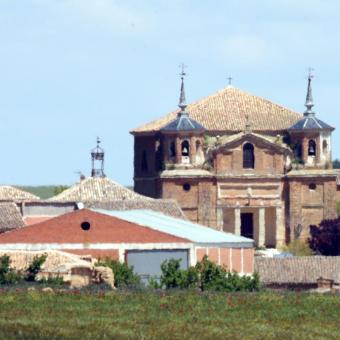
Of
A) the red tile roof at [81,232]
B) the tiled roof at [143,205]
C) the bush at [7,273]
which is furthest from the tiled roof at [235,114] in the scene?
the bush at [7,273]

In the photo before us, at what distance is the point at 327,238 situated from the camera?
109562 millimetres

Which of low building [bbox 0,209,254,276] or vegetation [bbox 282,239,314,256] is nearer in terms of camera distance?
low building [bbox 0,209,254,276]

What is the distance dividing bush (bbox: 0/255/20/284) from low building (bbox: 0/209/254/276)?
977cm

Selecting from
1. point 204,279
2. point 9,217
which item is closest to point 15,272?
point 204,279

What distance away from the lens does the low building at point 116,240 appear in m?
73.9

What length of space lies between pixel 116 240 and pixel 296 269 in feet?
38.7

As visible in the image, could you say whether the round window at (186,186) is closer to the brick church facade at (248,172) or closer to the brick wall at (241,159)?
the brick church facade at (248,172)

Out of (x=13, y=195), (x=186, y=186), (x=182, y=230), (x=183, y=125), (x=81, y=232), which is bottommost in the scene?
(x=81, y=232)

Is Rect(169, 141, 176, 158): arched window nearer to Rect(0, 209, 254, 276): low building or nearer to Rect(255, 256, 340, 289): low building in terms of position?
Rect(255, 256, 340, 289): low building

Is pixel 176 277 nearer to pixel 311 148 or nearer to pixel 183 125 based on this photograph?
pixel 183 125

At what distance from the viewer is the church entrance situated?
118 m

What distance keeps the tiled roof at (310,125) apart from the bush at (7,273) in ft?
184

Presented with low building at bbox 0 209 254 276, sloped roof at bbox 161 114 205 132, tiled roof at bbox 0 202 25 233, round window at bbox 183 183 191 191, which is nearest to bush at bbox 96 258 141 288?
low building at bbox 0 209 254 276

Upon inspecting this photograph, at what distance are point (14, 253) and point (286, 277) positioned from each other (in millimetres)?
18270
